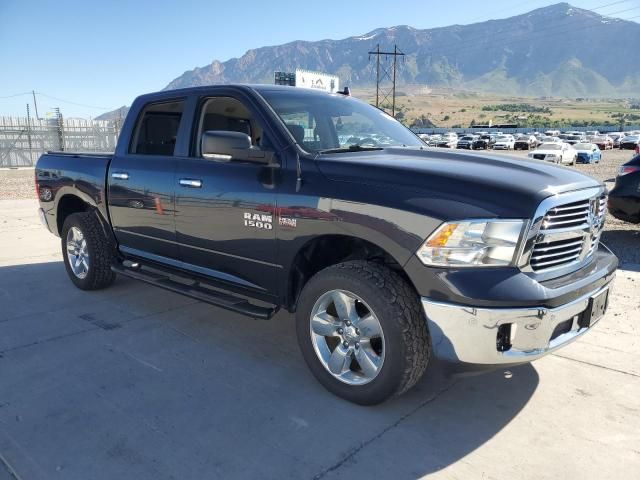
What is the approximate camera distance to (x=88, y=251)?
5.27 m

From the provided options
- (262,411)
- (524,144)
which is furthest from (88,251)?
(524,144)

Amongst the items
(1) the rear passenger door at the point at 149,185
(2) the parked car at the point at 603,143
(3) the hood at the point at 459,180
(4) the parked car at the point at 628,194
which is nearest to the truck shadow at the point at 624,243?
(4) the parked car at the point at 628,194

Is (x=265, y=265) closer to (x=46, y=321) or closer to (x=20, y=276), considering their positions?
(x=46, y=321)

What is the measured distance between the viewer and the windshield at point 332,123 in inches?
146

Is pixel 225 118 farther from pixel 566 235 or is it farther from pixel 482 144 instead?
pixel 482 144

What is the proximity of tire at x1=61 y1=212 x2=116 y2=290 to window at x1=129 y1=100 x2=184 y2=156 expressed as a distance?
949mm

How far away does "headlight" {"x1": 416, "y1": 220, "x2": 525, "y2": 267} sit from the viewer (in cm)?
270

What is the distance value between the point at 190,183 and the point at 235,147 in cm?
68

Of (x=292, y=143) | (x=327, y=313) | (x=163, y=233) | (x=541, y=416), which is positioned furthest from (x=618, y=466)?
(x=163, y=233)

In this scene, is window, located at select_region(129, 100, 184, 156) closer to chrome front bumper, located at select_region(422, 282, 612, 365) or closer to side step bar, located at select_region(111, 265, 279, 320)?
side step bar, located at select_region(111, 265, 279, 320)

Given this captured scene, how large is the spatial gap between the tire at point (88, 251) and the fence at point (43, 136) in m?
21.5

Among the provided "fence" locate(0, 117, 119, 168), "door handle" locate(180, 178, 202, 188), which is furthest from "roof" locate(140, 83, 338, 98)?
"fence" locate(0, 117, 119, 168)

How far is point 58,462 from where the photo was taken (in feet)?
8.77

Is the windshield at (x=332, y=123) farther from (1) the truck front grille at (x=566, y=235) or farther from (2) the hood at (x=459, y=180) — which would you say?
(1) the truck front grille at (x=566, y=235)
